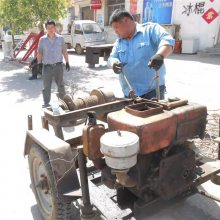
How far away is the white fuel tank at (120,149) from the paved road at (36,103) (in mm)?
1453

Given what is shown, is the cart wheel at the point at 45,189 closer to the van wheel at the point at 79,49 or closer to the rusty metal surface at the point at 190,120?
the rusty metal surface at the point at 190,120

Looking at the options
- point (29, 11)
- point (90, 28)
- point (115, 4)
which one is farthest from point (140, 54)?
point (115, 4)

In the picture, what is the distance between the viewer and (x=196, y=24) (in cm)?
1750

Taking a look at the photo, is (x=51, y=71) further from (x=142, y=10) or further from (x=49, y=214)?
(x=142, y=10)

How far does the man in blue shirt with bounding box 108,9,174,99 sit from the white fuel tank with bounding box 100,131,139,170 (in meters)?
1.38

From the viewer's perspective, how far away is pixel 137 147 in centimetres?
204

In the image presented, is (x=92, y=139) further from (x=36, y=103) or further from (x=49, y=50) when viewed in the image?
(x=36, y=103)

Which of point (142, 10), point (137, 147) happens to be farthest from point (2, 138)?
point (142, 10)

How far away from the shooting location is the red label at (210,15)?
1642 cm

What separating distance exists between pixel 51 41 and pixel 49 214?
183 inches

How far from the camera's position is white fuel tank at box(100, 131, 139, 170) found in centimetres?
198

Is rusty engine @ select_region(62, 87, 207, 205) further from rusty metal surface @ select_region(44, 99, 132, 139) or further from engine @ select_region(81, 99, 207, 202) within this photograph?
rusty metal surface @ select_region(44, 99, 132, 139)

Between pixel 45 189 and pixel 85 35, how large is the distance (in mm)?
15138

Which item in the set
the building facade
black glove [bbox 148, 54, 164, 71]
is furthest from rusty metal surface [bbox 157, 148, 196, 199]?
the building facade
